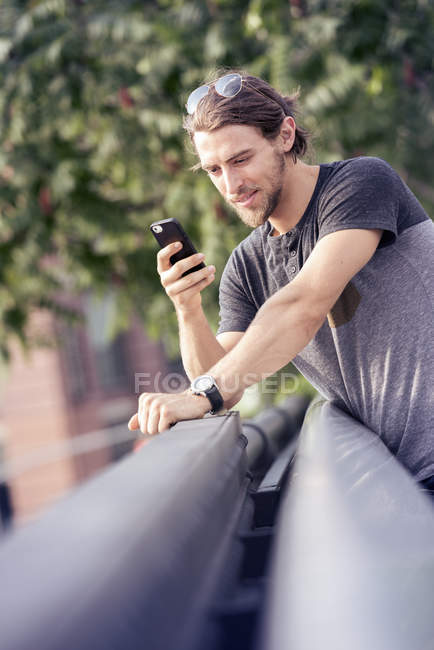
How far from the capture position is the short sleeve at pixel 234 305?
221 cm

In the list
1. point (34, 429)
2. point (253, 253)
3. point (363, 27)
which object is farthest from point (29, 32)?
point (34, 429)

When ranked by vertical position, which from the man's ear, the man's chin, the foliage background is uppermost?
the foliage background

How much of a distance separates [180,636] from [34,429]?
15025 millimetres

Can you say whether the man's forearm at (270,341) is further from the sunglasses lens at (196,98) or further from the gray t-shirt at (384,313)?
the sunglasses lens at (196,98)

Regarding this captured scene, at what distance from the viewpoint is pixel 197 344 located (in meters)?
1.98

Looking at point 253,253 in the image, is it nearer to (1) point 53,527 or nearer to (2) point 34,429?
(1) point 53,527

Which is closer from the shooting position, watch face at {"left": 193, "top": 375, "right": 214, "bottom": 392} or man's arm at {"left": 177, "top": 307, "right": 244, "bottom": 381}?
watch face at {"left": 193, "top": 375, "right": 214, "bottom": 392}

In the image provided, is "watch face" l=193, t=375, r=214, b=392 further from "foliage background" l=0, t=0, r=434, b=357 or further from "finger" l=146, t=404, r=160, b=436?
"foliage background" l=0, t=0, r=434, b=357

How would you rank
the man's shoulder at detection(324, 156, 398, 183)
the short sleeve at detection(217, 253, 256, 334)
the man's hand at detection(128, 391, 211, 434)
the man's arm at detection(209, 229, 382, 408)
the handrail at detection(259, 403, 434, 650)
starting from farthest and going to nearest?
the short sleeve at detection(217, 253, 256, 334) < the man's shoulder at detection(324, 156, 398, 183) < the man's arm at detection(209, 229, 382, 408) < the man's hand at detection(128, 391, 211, 434) < the handrail at detection(259, 403, 434, 650)

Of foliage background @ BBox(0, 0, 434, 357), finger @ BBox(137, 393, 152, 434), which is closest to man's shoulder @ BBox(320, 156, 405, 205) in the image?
finger @ BBox(137, 393, 152, 434)

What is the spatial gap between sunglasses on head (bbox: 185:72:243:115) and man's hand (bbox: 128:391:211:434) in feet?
2.66

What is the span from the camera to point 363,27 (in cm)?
454

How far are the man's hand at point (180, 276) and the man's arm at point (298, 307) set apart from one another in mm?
215

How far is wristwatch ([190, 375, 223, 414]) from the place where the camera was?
1521mm
